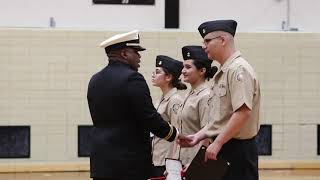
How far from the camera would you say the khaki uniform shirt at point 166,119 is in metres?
7.03

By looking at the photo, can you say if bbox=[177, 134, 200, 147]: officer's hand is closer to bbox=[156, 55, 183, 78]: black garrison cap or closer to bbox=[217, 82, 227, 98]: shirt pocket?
bbox=[217, 82, 227, 98]: shirt pocket

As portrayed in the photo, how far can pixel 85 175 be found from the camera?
12.0 meters

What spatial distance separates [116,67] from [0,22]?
781 cm

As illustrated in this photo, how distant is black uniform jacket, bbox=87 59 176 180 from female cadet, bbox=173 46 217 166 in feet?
3.08

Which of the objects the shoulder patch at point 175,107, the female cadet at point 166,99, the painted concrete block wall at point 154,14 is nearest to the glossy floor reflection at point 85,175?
the painted concrete block wall at point 154,14

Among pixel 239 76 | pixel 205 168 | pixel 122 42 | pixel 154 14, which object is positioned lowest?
pixel 205 168

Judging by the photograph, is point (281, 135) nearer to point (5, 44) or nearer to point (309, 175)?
point (309, 175)

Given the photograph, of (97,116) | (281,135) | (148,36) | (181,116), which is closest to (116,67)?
(97,116)

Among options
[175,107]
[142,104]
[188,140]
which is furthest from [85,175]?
→ [142,104]

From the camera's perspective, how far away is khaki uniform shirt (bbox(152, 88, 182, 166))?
7.03 metres

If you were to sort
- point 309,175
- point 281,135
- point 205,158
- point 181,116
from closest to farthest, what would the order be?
1. point 205,158
2. point 181,116
3. point 309,175
4. point 281,135

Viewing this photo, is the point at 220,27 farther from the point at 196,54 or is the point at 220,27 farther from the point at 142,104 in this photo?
the point at 196,54

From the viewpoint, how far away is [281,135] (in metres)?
13.0

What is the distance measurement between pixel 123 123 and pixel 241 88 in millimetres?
833
